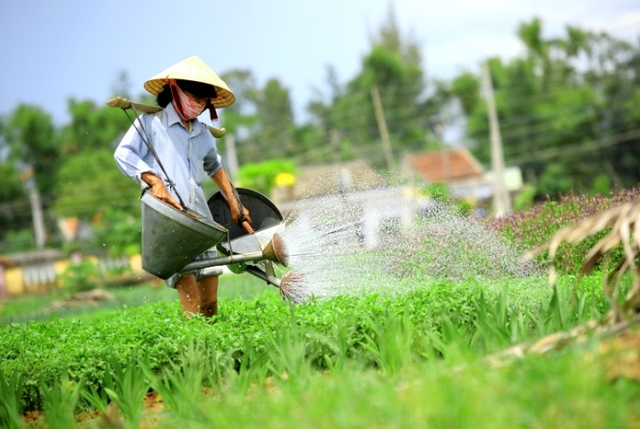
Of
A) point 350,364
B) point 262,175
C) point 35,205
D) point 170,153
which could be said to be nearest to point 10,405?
point 350,364

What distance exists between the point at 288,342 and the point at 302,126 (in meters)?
52.0

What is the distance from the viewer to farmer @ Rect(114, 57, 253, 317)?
593 centimetres

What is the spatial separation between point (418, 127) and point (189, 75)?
53.0 metres

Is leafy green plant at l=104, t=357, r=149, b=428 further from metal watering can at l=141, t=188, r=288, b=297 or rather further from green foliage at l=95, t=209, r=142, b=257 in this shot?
green foliage at l=95, t=209, r=142, b=257

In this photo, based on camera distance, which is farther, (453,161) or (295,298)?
(453,161)

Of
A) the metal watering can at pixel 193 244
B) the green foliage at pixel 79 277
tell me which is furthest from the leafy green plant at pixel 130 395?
the green foliage at pixel 79 277

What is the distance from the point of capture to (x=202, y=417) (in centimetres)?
359

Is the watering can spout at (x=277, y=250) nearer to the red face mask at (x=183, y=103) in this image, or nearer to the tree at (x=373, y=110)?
the red face mask at (x=183, y=103)

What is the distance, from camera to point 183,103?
610 centimetres

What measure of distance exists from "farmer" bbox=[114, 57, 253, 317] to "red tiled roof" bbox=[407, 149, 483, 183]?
169ft

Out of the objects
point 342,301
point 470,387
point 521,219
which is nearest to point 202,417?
point 470,387

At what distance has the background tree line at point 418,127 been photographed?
50250 millimetres

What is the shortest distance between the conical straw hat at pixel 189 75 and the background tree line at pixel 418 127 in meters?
41.1

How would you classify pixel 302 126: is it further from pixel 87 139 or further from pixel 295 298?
pixel 295 298
